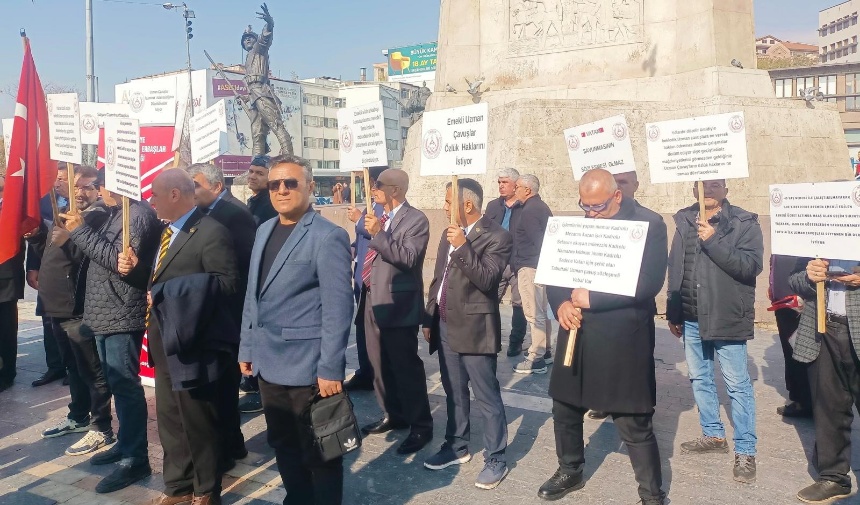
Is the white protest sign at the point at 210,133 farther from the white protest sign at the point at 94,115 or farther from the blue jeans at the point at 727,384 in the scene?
the blue jeans at the point at 727,384

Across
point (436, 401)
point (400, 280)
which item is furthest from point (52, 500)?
point (436, 401)

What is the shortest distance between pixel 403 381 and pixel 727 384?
2326mm

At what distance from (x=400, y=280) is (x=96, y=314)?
2175mm

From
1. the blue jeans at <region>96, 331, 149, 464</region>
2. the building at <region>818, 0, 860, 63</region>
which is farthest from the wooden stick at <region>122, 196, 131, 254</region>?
the building at <region>818, 0, 860, 63</region>

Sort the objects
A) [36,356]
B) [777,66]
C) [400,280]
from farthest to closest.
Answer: [777,66] < [36,356] < [400,280]

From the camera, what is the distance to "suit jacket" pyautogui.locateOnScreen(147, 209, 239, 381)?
4.22 meters

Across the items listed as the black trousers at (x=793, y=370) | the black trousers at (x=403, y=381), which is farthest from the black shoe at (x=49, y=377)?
the black trousers at (x=793, y=370)

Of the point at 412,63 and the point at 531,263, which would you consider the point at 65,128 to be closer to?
the point at 531,263

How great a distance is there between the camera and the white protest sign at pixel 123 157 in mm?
4965

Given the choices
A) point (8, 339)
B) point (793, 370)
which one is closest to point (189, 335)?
point (8, 339)

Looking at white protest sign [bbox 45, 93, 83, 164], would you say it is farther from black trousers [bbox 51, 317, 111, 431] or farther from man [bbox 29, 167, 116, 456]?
black trousers [bbox 51, 317, 111, 431]

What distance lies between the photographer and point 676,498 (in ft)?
14.1

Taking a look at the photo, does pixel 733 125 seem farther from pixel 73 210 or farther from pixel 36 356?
pixel 36 356

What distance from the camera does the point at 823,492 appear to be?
423 cm
